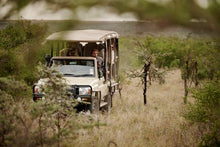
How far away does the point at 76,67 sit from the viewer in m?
9.19

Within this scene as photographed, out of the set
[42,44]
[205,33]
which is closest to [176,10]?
[205,33]

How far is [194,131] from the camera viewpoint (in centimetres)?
691

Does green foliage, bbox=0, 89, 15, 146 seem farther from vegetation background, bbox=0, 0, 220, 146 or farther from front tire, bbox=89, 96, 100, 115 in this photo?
front tire, bbox=89, 96, 100, 115

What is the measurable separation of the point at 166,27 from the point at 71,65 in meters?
7.41

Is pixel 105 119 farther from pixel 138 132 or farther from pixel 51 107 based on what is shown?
pixel 51 107

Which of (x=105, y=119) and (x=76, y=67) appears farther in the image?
(x=76, y=67)

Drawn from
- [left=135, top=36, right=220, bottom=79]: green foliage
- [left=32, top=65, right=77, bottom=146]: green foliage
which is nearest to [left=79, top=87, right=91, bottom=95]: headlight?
[left=32, top=65, right=77, bottom=146]: green foliage

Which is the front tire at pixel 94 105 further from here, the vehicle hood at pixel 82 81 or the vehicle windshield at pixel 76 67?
the vehicle windshield at pixel 76 67

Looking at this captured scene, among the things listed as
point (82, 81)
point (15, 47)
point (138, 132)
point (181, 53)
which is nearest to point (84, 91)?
point (82, 81)

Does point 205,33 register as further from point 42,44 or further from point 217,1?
point 42,44

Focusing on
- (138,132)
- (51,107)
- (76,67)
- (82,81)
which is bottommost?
(138,132)

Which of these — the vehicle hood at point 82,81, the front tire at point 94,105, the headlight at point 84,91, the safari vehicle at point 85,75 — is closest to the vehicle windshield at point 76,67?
the safari vehicle at point 85,75

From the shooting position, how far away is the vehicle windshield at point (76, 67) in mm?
9047

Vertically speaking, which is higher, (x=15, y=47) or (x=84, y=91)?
(x=15, y=47)
